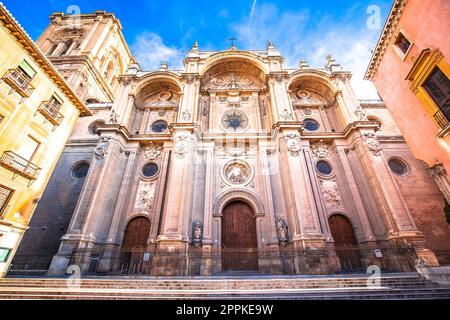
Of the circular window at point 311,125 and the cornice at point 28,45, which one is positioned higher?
the circular window at point 311,125

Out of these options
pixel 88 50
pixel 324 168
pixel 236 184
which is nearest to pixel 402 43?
pixel 324 168

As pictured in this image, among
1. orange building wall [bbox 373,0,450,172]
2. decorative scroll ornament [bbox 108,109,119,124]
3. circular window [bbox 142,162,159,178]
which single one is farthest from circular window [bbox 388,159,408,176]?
decorative scroll ornament [bbox 108,109,119,124]

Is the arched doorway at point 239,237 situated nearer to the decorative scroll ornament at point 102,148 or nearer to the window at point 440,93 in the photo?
the decorative scroll ornament at point 102,148

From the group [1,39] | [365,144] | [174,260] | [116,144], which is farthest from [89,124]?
[365,144]

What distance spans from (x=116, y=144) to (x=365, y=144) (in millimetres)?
18981

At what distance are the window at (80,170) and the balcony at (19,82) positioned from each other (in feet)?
24.8

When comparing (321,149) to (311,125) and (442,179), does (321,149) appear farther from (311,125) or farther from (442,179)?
(442,179)

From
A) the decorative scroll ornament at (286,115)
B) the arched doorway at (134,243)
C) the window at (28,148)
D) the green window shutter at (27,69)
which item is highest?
the decorative scroll ornament at (286,115)

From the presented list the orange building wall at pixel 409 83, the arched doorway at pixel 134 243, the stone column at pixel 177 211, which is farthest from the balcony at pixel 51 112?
the orange building wall at pixel 409 83

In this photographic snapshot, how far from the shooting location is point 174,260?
10898 millimetres

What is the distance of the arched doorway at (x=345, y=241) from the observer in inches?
490

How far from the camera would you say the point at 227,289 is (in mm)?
7895

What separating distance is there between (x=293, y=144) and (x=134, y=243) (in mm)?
13292

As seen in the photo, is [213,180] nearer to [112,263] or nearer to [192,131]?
[192,131]
